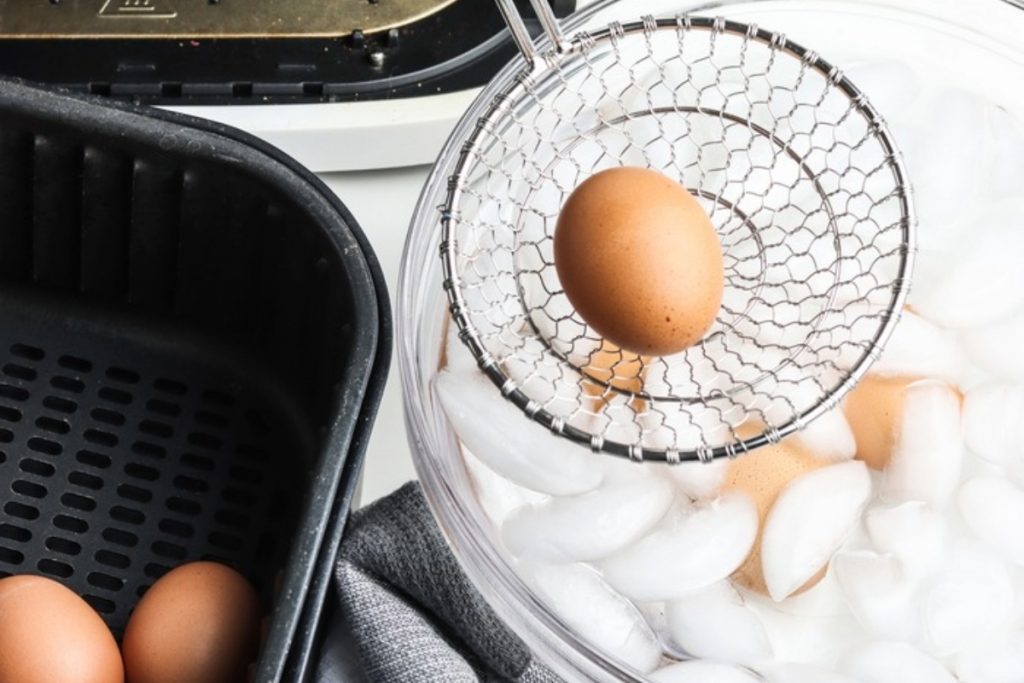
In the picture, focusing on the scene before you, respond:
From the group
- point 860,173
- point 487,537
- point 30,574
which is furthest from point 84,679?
point 860,173

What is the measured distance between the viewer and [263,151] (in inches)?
25.0

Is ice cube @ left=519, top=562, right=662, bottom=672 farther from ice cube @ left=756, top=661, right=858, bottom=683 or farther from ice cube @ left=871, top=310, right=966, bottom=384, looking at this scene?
ice cube @ left=871, top=310, right=966, bottom=384

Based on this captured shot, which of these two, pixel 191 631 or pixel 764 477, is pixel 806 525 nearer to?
pixel 764 477

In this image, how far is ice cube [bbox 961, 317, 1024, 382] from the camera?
0.60 metres

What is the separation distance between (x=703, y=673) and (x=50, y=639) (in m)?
0.29

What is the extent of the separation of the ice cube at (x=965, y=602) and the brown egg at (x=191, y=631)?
0.31 meters

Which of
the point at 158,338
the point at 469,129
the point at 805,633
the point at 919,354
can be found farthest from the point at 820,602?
the point at 158,338

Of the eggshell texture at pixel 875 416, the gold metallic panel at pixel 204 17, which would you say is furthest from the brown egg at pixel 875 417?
the gold metallic panel at pixel 204 17

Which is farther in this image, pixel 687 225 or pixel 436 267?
pixel 436 267

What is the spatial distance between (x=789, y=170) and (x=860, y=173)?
32 millimetres

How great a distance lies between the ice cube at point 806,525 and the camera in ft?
1.86

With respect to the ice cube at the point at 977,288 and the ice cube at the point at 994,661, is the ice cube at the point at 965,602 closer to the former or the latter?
the ice cube at the point at 994,661

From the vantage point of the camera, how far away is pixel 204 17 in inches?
28.6

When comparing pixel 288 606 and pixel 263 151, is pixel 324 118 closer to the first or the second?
pixel 263 151
